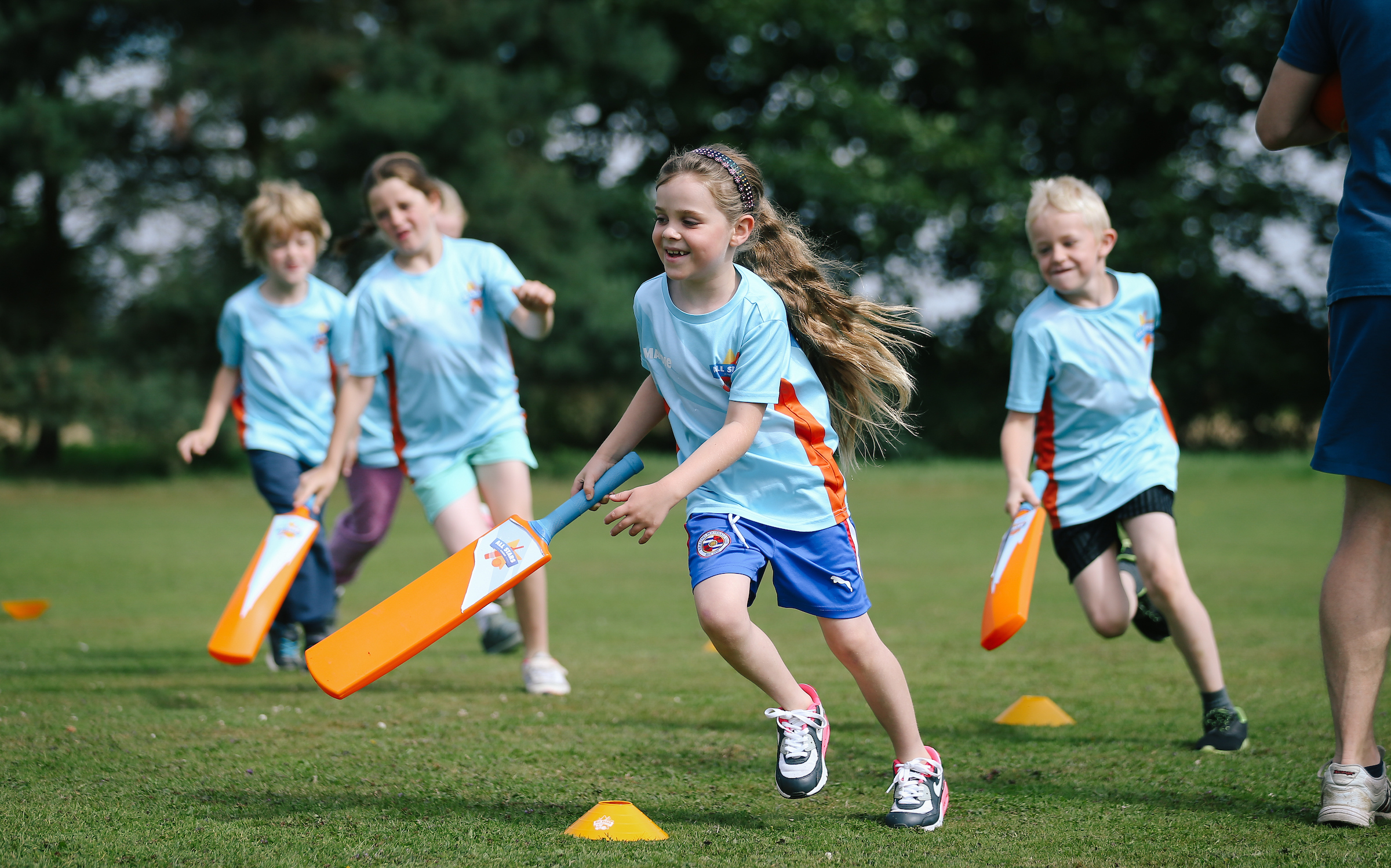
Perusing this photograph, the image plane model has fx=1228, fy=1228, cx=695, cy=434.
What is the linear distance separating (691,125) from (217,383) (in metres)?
23.3

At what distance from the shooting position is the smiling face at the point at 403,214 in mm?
5027

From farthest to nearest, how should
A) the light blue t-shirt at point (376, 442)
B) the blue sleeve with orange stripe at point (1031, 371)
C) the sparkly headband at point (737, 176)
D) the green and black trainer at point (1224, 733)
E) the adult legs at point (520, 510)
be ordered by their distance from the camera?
the light blue t-shirt at point (376, 442) → the adult legs at point (520, 510) → the blue sleeve with orange stripe at point (1031, 371) → the green and black trainer at point (1224, 733) → the sparkly headband at point (737, 176)

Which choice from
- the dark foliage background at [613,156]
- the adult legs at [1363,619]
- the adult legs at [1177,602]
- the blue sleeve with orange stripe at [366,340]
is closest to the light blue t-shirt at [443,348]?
the blue sleeve with orange stripe at [366,340]

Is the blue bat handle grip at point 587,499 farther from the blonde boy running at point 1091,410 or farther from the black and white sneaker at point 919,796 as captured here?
the blonde boy running at point 1091,410

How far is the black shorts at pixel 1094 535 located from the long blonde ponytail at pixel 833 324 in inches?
46.5

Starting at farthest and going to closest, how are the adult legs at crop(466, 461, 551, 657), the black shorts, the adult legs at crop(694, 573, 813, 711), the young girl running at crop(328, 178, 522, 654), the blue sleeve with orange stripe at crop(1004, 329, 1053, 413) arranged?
the young girl running at crop(328, 178, 522, 654) < the adult legs at crop(466, 461, 551, 657) < the blue sleeve with orange stripe at crop(1004, 329, 1053, 413) < the black shorts < the adult legs at crop(694, 573, 813, 711)

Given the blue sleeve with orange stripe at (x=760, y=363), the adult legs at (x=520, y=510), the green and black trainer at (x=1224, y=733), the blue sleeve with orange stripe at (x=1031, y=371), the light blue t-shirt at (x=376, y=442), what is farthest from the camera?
the light blue t-shirt at (x=376, y=442)

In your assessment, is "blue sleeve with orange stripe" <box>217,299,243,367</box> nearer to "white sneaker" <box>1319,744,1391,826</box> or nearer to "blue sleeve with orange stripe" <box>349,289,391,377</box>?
"blue sleeve with orange stripe" <box>349,289,391,377</box>

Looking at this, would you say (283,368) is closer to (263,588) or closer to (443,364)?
(443,364)

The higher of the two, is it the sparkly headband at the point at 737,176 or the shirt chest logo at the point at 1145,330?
the sparkly headband at the point at 737,176

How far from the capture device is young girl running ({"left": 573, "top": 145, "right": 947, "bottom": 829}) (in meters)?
3.02

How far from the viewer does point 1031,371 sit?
4.34m

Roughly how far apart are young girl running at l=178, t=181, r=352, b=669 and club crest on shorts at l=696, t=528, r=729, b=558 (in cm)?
286

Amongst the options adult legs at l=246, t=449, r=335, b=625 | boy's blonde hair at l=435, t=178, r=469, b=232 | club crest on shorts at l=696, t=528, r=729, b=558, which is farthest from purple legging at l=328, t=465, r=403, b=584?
club crest on shorts at l=696, t=528, r=729, b=558
